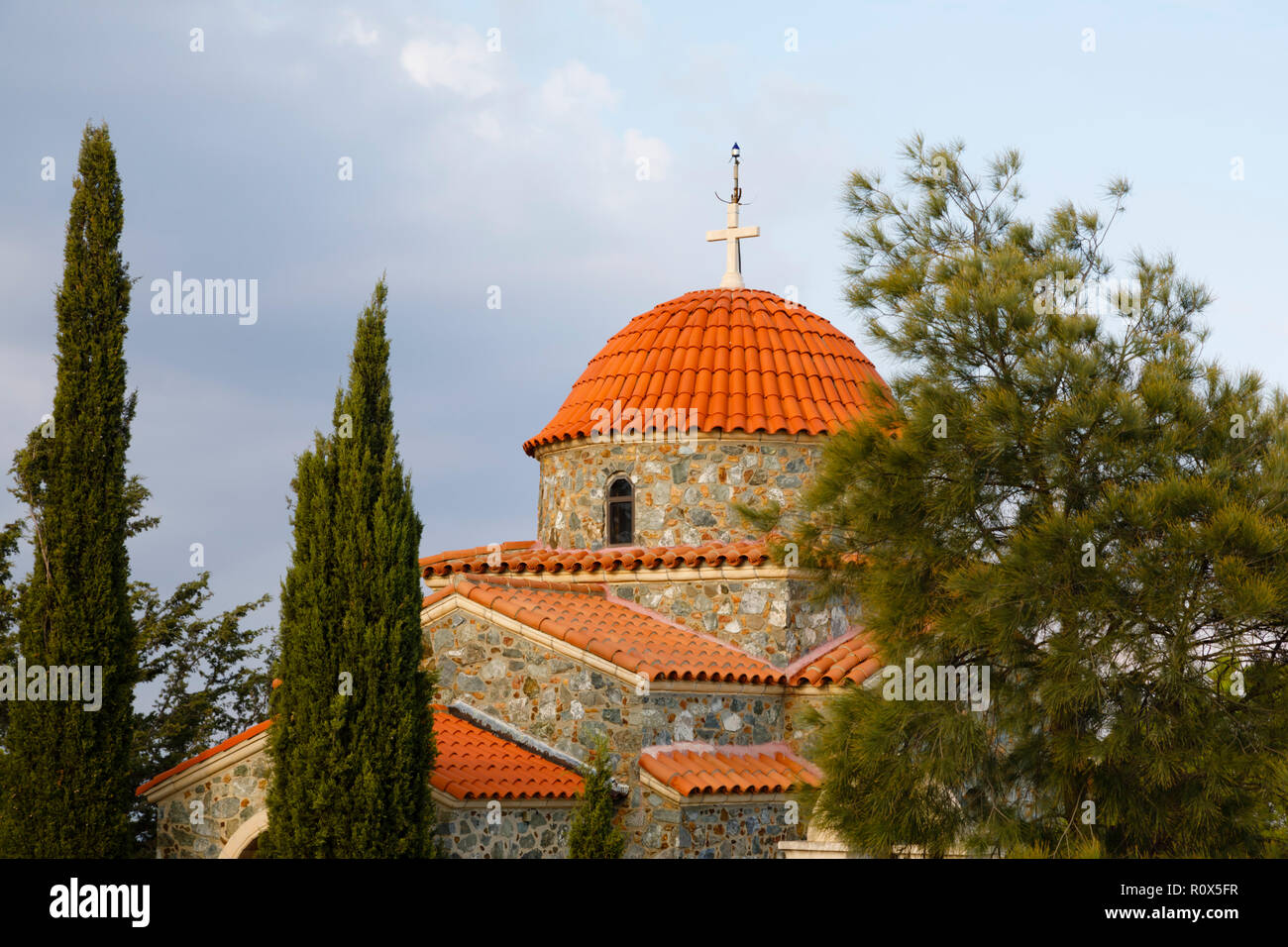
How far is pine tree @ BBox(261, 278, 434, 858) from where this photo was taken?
46.4 ft

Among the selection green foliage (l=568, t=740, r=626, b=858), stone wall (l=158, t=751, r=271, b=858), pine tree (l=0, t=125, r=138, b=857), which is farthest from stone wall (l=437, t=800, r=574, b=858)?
pine tree (l=0, t=125, r=138, b=857)

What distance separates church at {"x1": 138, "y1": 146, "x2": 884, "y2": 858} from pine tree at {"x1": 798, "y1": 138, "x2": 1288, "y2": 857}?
1.22 meters

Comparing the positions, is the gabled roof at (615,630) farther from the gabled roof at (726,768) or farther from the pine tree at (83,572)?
the pine tree at (83,572)

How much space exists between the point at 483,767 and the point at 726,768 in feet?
10.1

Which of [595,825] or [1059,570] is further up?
[1059,570]

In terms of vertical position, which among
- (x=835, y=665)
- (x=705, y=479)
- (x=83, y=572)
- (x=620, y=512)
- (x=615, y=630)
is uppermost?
(x=705, y=479)

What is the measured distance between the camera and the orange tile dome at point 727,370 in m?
19.5

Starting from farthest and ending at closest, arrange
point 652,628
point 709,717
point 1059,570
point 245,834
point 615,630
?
point 652,628, point 615,630, point 709,717, point 245,834, point 1059,570

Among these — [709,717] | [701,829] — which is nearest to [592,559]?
[709,717]

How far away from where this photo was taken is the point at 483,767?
52.5 ft

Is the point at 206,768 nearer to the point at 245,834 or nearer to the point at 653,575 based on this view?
the point at 245,834
